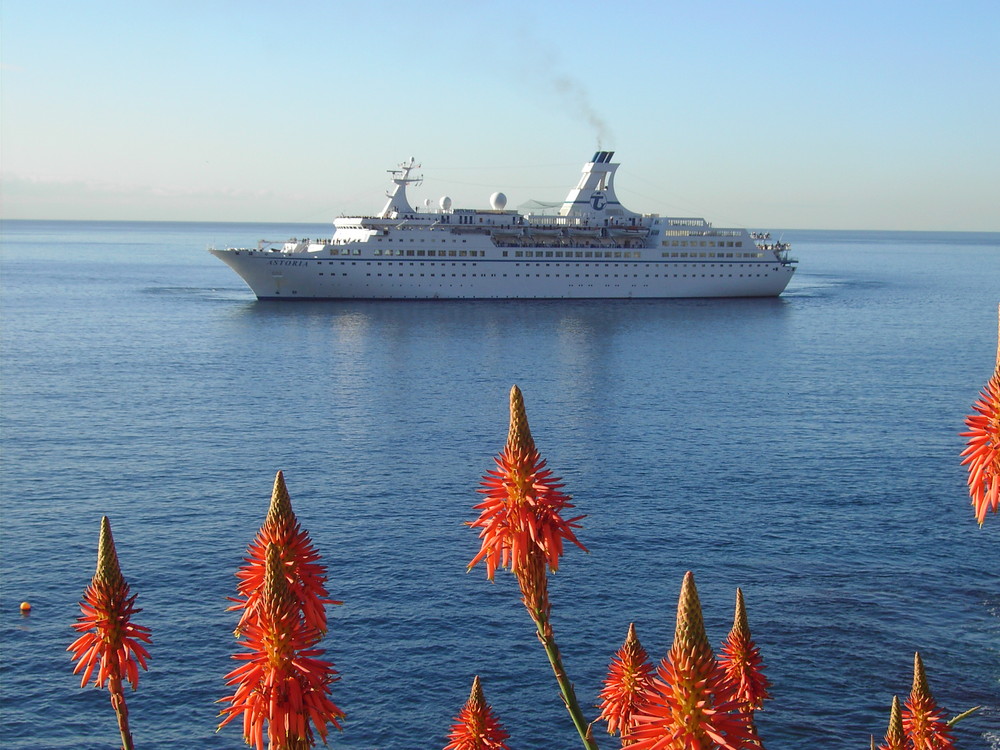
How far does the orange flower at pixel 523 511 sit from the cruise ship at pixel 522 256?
103382 mm

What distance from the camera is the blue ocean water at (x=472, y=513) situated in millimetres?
29719

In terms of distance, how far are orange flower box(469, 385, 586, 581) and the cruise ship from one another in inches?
4070

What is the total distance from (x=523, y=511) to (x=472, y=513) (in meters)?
33.9

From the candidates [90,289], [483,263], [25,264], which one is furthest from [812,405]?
[25,264]

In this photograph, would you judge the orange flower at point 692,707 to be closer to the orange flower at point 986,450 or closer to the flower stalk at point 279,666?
the orange flower at point 986,450

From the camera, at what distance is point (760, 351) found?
86688mm

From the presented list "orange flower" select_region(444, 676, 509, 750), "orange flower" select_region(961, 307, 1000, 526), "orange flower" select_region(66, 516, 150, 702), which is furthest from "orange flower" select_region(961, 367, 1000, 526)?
"orange flower" select_region(66, 516, 150, 702)

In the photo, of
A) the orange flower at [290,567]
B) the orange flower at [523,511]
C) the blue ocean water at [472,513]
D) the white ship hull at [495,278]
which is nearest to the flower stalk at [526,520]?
the orange flower at [523,511]

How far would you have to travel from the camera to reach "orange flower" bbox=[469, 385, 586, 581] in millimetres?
9023

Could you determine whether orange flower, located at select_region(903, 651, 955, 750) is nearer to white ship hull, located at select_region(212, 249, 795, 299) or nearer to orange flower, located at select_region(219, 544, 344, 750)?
orange flower, located at select_region(219, 544, 344, 750)

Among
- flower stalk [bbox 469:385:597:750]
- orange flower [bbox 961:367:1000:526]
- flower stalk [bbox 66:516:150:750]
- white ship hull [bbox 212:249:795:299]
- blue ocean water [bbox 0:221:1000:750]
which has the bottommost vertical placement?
blue ocean water [bbox 0:221:1000:750]

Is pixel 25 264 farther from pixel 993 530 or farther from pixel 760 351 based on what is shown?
pixel 993 530

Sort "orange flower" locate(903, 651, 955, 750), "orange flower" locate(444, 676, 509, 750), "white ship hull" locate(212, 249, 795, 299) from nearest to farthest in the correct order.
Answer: "orange flower" locate(444, 676, 509, 750) → "orange flower" locate(903, 651, 955, 750) → "white ship hull" locate(212, 249, 795, 299)

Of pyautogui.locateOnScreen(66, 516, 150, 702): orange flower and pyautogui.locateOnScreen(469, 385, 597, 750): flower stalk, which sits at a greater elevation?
pyautogui.locateOnScreen(469, 385, 597, 750): flower stalk
